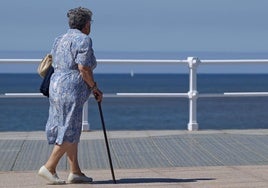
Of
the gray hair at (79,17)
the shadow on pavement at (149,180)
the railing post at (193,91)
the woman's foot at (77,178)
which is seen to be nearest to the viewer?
the gray hair at (79,17)

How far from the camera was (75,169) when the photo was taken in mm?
12000

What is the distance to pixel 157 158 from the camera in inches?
551

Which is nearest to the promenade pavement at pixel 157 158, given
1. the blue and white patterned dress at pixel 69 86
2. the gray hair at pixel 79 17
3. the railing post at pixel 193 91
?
the railing post at pixel 193 91

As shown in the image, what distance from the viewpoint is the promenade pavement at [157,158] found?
12.2 meters

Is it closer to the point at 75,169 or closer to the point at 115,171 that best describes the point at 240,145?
the point at 115,171

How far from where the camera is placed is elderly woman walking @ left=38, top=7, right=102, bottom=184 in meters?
11.6

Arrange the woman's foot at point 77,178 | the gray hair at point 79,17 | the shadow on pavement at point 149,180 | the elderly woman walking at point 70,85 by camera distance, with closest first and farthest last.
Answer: the elderly woman walking at point 70,85, the gray hair at point 79,17, the woman's foot at point 77,178, the shadow on pavement at point 149,180

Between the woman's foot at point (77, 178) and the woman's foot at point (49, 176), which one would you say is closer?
the woman's foot at point (49, 176)

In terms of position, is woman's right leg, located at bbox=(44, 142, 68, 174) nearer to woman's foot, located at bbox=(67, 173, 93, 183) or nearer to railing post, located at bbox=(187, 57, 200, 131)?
woman's foot, located at bbox=(67, 173, 93, 183)

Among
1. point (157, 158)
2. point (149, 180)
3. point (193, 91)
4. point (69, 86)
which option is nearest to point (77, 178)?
point (149, 180)

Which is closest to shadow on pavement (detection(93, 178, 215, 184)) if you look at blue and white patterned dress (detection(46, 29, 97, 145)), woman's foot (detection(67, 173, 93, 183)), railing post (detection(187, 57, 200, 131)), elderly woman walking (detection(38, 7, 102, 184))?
woman's foot (detection(67, 173, 93, 183))

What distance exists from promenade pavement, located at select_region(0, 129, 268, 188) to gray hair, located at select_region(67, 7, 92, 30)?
5.95ft

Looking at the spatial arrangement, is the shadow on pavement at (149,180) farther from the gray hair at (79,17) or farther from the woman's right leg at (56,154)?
the gray hair at (79,17)

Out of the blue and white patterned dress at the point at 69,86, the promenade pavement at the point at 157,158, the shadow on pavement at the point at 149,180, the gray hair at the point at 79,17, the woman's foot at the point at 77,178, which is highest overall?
the gray hair at the point at 79,17
